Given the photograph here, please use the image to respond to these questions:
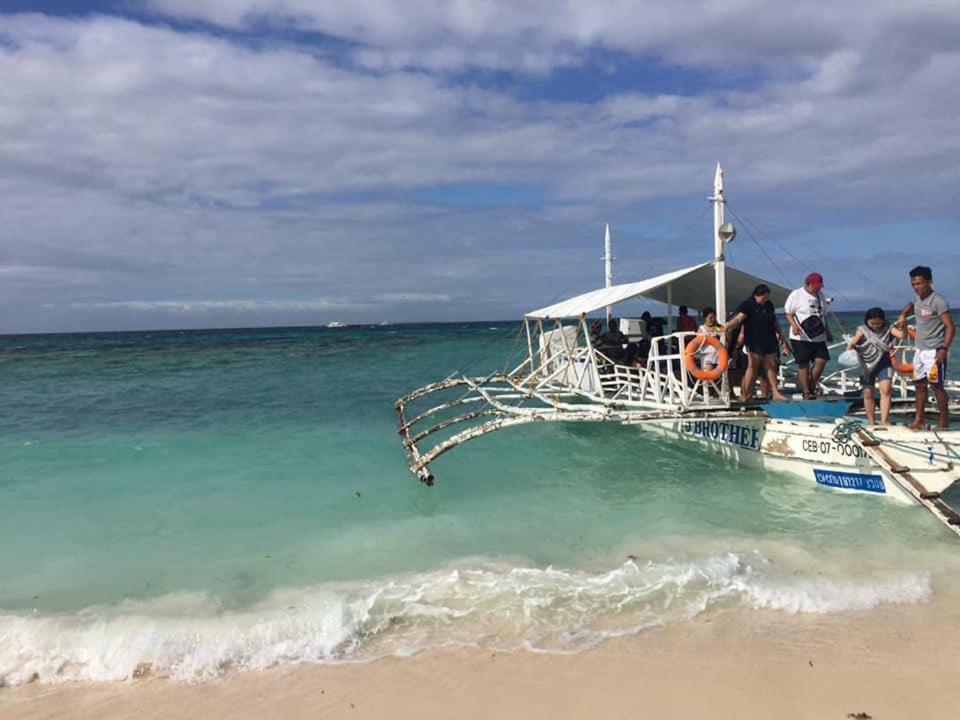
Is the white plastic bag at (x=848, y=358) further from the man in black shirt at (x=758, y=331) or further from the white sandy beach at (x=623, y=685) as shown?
the white sandy beach at (x=623, y=685)

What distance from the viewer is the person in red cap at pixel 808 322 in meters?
9.74

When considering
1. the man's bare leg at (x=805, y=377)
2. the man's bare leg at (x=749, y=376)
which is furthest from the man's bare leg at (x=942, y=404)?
the man's bare leg at (x=749, y=376)

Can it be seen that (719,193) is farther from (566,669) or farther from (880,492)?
(566,669)

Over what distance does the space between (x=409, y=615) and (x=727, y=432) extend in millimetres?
6779

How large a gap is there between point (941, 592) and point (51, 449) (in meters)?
15.6

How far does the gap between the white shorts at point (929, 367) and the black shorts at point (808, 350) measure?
183cm

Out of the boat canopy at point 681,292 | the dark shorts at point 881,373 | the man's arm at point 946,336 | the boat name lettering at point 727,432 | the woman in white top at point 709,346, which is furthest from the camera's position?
the boat canopy at point 681,292

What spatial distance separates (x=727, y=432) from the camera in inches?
433

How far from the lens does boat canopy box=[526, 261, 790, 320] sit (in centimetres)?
1141

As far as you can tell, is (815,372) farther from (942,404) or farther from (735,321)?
(942,404)

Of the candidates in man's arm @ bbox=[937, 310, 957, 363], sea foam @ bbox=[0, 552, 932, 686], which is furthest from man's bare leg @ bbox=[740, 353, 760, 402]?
sea foam @ bbox=[0, 552, 932, 686]

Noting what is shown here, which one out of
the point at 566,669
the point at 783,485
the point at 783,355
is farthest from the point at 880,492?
the point at 783,355

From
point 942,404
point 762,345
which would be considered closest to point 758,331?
point 762,345

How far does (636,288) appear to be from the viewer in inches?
466
